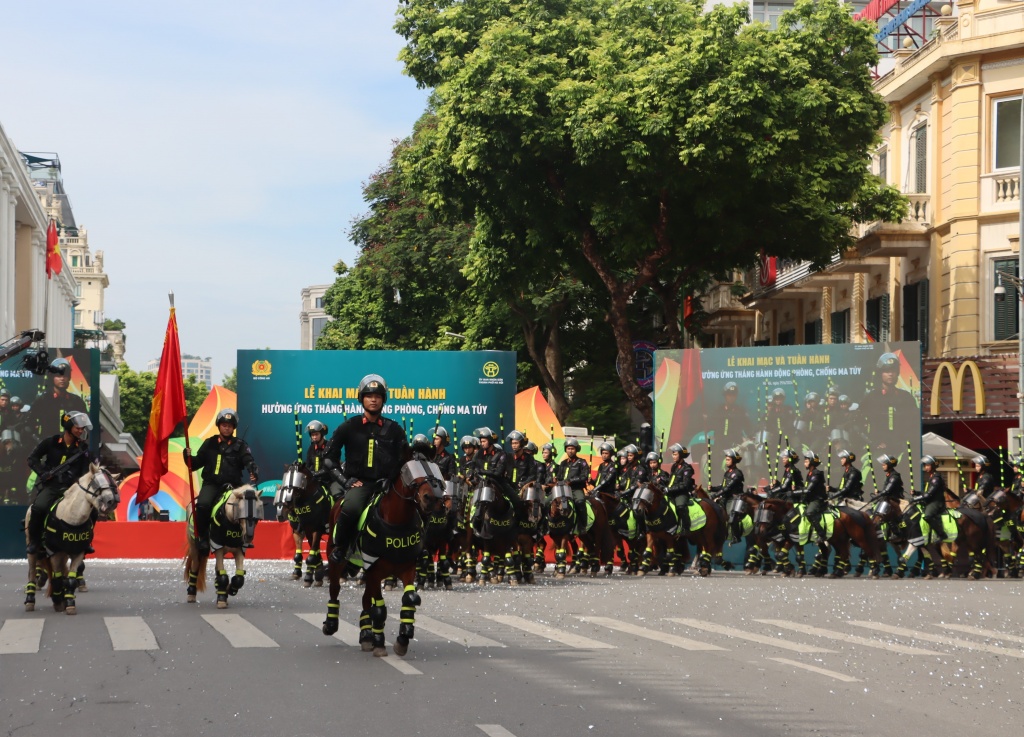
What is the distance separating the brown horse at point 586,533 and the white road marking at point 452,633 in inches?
323

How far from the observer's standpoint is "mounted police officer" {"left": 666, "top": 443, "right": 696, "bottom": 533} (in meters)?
27.0

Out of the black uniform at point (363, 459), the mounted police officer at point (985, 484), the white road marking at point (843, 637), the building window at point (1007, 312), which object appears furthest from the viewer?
the building window at point (1007, 312)

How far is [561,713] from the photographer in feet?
31.1

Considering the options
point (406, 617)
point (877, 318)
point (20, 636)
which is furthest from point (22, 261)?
point (406, 617)

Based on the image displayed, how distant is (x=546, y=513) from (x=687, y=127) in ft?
40.6

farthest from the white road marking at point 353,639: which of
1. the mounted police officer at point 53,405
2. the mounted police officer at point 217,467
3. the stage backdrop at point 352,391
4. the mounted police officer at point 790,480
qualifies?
the stage backdrop at point 352,391

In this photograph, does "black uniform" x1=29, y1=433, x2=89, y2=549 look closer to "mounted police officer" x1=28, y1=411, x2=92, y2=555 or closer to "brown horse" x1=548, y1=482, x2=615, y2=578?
"mounted police officer" x1=28, y1=411, x2=92, y2=555

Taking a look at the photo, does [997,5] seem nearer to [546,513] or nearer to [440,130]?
[440,130]

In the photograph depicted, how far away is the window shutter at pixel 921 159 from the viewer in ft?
131

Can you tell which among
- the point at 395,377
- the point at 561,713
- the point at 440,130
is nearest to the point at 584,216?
the point at 440,130

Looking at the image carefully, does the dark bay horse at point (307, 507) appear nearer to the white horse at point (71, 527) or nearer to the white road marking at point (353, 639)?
the white horse at point (71, 527)

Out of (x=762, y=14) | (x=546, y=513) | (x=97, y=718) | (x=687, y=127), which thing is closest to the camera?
(x=97, y=718)

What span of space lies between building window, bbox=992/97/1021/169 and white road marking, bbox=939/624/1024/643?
23.0 m

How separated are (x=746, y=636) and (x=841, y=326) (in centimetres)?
3159
